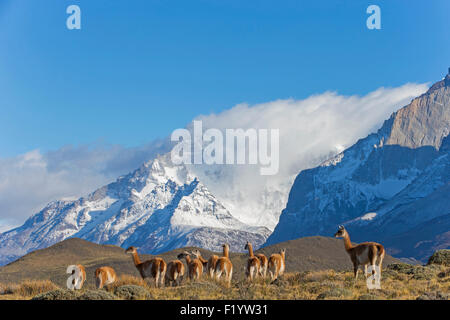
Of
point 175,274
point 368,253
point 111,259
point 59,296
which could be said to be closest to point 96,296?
point 59,296

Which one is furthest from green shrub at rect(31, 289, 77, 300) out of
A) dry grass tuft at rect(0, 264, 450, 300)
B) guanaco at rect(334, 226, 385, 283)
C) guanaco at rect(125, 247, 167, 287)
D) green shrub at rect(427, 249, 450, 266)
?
green shrub at rect(427, 249, 450, 266)

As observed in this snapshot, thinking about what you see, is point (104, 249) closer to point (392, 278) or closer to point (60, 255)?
point (60, 255)

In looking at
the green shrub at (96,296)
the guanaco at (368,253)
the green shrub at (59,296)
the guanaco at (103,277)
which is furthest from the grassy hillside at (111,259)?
the green shrub at (96,296)

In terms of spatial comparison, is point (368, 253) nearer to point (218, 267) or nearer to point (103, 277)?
point (218, 267)

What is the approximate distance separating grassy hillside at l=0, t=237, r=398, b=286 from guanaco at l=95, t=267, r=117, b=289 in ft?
143

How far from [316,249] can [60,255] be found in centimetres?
4845

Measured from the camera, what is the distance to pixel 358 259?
32938 millimetres

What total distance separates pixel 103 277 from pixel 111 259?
73.7m

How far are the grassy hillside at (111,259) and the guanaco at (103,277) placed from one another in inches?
1718

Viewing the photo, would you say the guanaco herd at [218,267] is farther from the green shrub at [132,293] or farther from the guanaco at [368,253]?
the green shrub at [132,293]

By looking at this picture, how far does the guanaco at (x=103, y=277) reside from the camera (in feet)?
112
